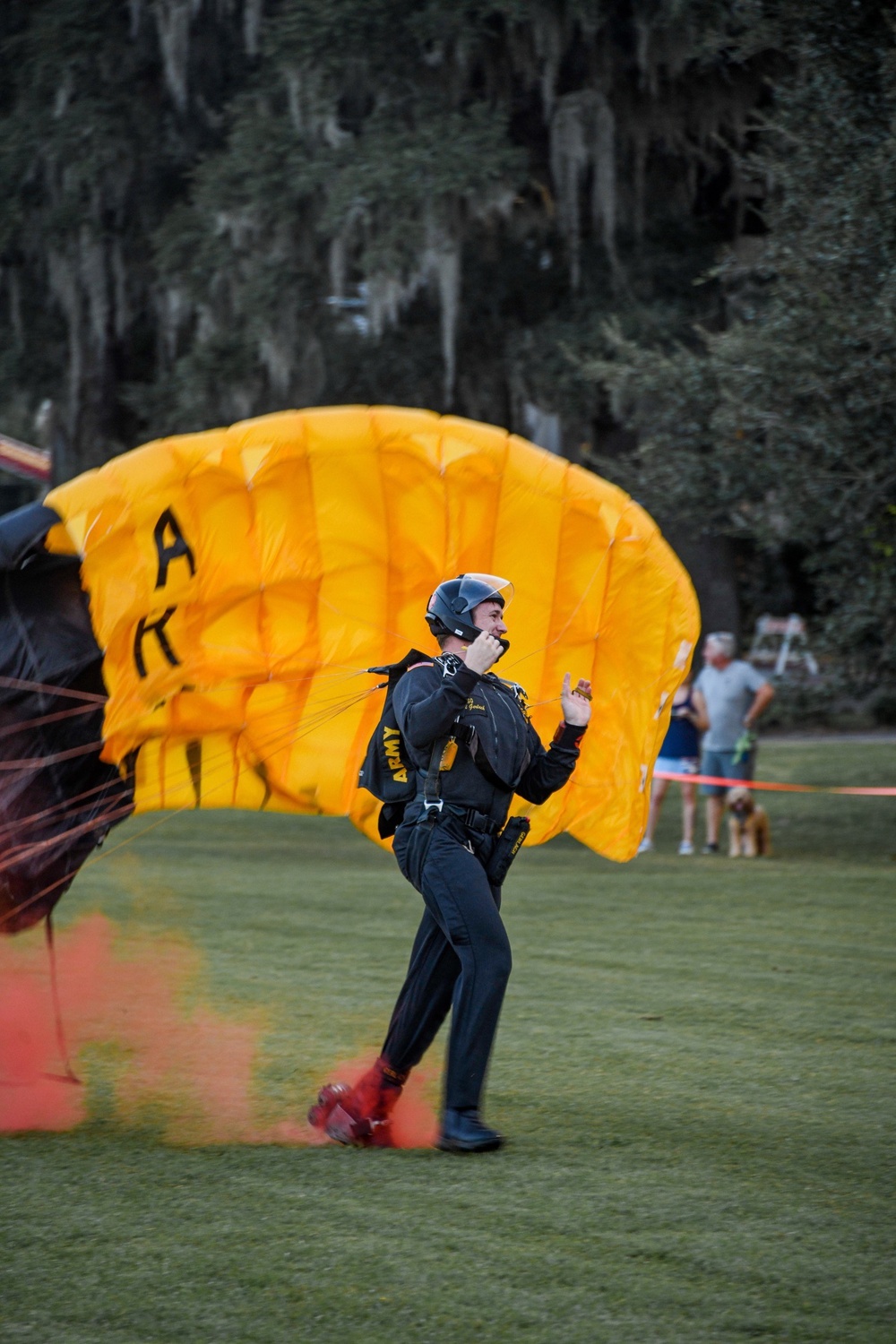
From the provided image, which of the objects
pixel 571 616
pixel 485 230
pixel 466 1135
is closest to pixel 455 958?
pixel 466 1135

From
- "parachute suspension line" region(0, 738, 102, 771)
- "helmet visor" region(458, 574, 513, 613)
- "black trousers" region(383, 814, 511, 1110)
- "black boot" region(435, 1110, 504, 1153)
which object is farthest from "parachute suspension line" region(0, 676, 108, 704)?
"black boot" region(435, 1110, 504, 1153)

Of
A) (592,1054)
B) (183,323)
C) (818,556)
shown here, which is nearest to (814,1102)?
(592,1054)

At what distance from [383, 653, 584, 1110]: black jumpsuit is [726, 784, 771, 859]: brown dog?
26.5 ft

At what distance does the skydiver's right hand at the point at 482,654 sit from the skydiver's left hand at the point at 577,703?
0.38 metres

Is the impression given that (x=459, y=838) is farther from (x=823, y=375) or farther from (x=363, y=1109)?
(x=823, y=375)

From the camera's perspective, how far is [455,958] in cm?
522

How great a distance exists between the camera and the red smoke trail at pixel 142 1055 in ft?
17.7

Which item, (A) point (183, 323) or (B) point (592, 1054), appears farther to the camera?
(A) point (183, 323)

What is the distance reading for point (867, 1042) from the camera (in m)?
6.74

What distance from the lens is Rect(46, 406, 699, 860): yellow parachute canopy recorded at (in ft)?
20.0

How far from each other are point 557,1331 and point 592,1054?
286 centimetres

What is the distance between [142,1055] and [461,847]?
2.09 m

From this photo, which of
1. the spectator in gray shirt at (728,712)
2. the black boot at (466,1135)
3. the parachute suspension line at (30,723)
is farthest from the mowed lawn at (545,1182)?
the spectator in gray shirt at (728,712)

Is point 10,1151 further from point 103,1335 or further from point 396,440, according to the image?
point 396,440
